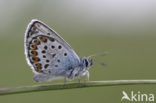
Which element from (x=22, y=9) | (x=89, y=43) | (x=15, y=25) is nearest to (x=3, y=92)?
(x=89, y=43)

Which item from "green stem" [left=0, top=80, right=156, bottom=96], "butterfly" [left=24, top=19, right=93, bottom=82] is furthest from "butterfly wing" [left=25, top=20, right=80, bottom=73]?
"green stem" [left=0, top=80, right=156, bottom=96]

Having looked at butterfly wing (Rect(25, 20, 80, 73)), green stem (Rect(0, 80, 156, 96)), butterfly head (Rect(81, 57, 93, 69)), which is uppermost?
butterfly wing (Rect(25, 20, 80, 73))

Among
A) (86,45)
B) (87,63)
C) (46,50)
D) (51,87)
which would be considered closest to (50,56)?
(46,50)

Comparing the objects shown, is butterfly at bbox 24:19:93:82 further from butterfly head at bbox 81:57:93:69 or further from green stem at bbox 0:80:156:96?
green stem at bbox 0:80:156:96

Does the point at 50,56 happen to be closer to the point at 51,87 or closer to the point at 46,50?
the point at 46,50

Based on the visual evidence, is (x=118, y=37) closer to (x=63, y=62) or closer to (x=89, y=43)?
(x=89, y=43)

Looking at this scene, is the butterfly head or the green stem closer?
the green stem

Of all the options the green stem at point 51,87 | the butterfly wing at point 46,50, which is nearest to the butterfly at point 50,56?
the butterfly wing at point 46,50
